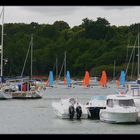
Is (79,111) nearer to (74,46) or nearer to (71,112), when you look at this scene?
(71,112)

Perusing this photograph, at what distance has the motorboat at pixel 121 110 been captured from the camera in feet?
107

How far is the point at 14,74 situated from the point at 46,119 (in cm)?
10036

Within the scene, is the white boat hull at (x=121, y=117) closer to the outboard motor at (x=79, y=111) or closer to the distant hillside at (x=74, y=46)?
the outboard motor at (x=79, y=111)

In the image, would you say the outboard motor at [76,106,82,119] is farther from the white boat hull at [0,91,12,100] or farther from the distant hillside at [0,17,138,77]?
the distant hillside at [0,17,138,77]

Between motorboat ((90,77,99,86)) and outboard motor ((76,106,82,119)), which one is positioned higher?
motorboat ((90,77,99,86))

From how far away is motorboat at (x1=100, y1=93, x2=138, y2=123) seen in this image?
3256 cm

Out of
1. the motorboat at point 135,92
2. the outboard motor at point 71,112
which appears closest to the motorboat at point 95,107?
the outboard motor at point 71,112

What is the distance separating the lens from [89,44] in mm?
167000

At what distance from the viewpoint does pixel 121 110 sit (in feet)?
107

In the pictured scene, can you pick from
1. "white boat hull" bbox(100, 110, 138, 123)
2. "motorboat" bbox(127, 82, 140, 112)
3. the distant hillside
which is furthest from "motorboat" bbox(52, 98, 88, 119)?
the distant hillside

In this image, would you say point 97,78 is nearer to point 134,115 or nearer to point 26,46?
point 26,46

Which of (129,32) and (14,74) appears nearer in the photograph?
(14,74)

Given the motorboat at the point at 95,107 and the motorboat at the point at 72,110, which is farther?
the motorboat at the point at 72,110
